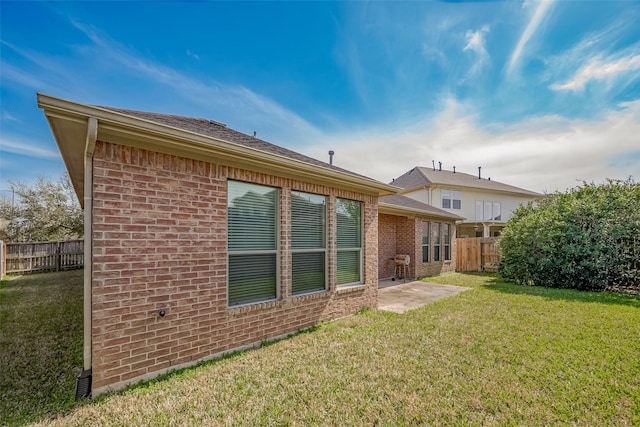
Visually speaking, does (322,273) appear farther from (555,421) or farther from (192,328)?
(555,421)

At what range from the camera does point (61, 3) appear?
604cm

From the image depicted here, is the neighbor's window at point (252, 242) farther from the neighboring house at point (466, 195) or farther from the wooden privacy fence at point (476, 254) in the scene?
the neighboring house at point (466, 195)

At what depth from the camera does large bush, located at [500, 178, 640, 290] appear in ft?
30.9

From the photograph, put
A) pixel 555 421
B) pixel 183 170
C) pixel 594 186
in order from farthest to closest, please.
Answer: pixel 594 186 → pixel 183 170 → pixel 555 421

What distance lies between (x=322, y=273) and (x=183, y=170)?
10.5 ft

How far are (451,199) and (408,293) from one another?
15.0 m

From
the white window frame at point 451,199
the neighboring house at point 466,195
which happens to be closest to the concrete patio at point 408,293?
the neighboring house at point 466,195

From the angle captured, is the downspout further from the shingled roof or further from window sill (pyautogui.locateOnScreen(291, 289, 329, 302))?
window sill (pyautogui.locateOnScreen(291, 289, 329, 302))

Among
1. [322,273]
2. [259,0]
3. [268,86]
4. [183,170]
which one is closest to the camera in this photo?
[183,170]

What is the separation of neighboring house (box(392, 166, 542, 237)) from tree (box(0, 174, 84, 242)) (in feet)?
78.9

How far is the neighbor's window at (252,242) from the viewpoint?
4.32 metres

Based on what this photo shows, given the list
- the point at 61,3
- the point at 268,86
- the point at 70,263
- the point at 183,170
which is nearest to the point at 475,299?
the point at 183,170

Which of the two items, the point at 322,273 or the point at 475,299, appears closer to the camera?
the point at 322,273

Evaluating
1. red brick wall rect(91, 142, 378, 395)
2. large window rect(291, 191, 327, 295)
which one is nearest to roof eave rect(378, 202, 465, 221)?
large window rect(291, 191, 327, 295)
